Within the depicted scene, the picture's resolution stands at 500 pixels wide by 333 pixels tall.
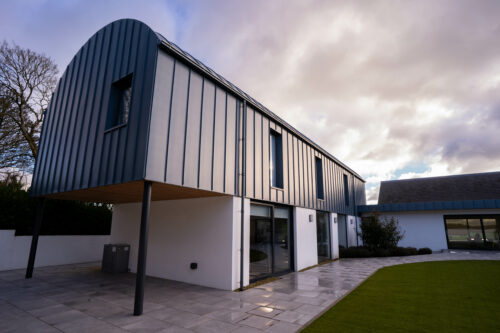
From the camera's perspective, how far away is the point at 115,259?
877 cm

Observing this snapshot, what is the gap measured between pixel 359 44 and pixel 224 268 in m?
8.45

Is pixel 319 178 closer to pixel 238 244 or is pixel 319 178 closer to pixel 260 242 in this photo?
pixel 260 242

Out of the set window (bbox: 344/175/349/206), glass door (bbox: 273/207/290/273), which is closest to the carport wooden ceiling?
glass door (bbox: 273/207/290/273)

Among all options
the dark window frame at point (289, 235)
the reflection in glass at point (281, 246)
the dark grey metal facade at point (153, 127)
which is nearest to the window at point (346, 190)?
the dark window frame at point (289, 235)

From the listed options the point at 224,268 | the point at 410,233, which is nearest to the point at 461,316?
the point at 224,268

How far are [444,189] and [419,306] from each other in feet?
71.5

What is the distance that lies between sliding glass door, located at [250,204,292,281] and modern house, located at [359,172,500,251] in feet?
29.6

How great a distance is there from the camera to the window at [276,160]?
933 cm

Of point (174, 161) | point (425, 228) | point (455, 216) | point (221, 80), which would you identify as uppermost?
point (221, 80)

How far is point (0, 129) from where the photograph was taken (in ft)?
39.6

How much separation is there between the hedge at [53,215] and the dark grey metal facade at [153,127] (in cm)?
252

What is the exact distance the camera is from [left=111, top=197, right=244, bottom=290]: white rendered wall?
21.7 feet

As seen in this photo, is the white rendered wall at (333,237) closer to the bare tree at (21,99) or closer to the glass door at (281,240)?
the glass door at (281,240)

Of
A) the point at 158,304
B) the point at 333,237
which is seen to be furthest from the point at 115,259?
the point at 333,237
